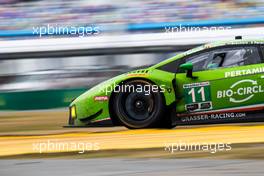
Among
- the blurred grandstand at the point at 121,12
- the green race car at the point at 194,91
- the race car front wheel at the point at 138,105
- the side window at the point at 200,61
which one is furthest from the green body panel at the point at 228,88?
the blurred grandstand at the point at 121,12

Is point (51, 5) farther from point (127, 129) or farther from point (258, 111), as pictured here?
point (258, 111)

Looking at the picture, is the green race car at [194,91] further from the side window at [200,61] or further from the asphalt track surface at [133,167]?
the asphalt track surface at [133,167]

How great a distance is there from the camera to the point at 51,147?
7086 mm

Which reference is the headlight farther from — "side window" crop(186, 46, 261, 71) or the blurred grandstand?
the blurred grandstand

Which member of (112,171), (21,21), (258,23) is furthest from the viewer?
(21,21)

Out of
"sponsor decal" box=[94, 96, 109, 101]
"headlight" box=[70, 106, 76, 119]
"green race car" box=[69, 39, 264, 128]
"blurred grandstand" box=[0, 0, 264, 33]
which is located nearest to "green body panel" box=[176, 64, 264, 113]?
"green race car" box=[69, 39, 264, 128]

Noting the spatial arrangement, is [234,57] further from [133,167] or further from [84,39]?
[84,39]

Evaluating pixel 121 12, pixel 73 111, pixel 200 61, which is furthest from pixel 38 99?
pixel 200 61

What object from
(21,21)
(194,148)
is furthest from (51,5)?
(194,148)

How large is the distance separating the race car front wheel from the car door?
272mm

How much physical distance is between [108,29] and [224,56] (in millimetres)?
5743

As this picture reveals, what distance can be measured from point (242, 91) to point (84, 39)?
6114mm

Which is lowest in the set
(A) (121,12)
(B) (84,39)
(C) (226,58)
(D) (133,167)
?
(D) (133,167)

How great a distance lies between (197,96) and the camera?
8.30 m
